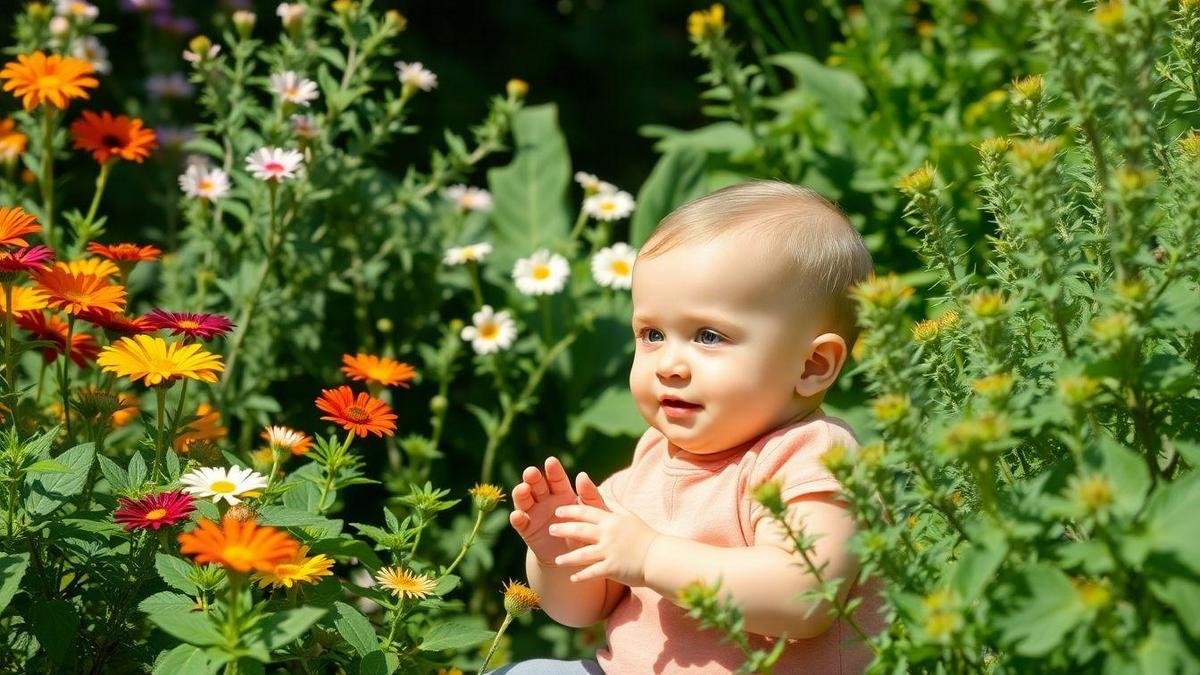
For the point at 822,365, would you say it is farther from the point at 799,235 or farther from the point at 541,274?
the point at 541,274

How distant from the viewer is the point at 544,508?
1.77 m

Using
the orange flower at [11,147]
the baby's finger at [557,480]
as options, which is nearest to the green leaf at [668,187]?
the orange flower at [11,147]

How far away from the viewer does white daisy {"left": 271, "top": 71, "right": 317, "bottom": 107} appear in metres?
2.54

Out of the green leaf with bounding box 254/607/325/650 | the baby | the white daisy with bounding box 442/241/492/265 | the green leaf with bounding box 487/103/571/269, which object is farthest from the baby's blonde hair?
the green leaf with bounding box 487/103/571/269

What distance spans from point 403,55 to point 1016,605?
3489 mm

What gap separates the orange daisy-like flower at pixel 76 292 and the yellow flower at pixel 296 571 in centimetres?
45

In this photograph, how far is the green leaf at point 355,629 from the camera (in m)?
1.61

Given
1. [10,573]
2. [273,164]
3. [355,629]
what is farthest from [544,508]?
[273,164]

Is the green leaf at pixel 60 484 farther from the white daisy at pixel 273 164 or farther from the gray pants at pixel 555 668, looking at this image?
the white daisy at pixel 273 164

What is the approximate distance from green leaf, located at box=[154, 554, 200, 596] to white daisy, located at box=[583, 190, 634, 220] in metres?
1.63

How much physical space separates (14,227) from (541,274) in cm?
136

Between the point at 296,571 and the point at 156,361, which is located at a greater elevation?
the point at 156,361

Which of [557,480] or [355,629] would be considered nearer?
[355,629]

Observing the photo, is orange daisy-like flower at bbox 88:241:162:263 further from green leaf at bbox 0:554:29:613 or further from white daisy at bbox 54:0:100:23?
white daisy at bbox 54:0:100:23
